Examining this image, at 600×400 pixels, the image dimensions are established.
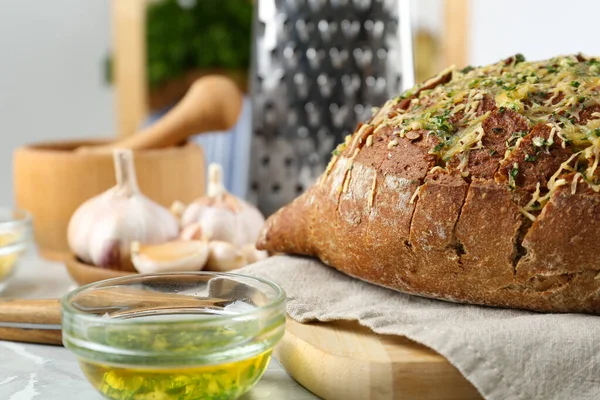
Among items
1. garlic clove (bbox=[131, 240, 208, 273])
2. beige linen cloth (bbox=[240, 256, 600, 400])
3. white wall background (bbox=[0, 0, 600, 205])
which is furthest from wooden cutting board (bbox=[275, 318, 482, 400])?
white wall background (bbox=[0, 0, 600, 205])

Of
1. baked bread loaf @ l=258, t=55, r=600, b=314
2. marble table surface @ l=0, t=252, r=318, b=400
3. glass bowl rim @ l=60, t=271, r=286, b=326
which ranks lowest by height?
marble table surface @ l=0, t=252, r=318, b=400

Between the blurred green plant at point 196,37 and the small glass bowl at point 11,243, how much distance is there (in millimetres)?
2050

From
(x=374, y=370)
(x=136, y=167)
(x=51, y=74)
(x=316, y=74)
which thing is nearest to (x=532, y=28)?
(x=316, y=74)

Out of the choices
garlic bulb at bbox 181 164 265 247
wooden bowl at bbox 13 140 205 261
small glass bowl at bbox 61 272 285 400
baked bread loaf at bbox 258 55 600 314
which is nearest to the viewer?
small glass bowl at bbox 61 272 285 400

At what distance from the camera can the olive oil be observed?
Result: 27.1 inches

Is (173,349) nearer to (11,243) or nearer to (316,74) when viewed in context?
(11,243)

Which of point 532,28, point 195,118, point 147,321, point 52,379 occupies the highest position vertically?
point 532,28

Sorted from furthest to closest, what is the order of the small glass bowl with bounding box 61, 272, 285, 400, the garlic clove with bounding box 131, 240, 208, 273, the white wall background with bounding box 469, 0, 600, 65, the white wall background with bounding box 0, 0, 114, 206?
the white wall background with bounding box 0, 0, 114, 206 → the white wall background with bounding box 469, 0, 600, 65 → the garlic clove with bounding box 131, 240, 208, 273 → the small glass bowl with bounding box 61, 272, 285, 400

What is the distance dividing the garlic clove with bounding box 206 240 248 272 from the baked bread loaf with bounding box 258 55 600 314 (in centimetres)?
20

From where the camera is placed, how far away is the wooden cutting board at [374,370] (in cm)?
72

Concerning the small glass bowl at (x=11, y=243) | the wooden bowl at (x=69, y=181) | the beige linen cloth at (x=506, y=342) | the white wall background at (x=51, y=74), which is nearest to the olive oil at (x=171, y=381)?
the beige linen cloth at (x=506, y=342)

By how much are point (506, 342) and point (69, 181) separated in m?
0.89

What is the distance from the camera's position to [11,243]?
116 cm

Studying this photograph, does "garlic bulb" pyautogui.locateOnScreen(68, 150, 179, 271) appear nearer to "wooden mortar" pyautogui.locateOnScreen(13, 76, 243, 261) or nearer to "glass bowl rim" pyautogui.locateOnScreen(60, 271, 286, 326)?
"wooden mortar" pyautogui.locateOnScreen(13, 76, 243, 261)
